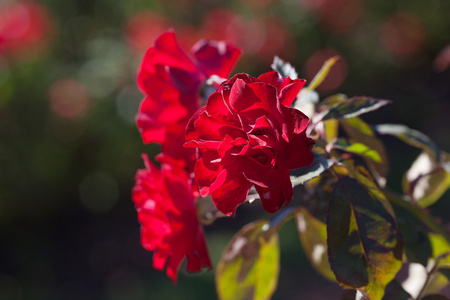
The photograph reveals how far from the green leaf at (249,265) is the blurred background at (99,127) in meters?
1.89

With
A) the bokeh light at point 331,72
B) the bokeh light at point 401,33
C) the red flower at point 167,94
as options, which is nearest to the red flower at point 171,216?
the red flower at point 167,94

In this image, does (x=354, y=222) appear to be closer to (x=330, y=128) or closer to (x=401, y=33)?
(x=330, y=128)

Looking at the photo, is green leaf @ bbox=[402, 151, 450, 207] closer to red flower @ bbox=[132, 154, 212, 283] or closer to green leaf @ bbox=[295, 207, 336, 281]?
green leaf @ bbox=[295, 207, 336, 281]

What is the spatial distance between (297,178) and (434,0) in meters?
4.66

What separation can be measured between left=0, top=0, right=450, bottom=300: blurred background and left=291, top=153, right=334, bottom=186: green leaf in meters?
2.17

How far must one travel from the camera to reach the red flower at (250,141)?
1.43 ft

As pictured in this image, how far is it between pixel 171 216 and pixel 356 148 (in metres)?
0.22

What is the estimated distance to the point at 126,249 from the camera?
10.6 feet

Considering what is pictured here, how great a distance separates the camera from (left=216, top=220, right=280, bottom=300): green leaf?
0.68 metres

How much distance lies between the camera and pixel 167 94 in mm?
610

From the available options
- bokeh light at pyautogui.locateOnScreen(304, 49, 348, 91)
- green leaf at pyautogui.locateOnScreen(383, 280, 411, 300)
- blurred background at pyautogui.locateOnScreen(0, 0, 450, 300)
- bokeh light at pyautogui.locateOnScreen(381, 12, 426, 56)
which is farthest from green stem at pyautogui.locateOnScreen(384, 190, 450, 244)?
bokeh light at pyautogui.locateOnScreen(381, 12, 426, 56)

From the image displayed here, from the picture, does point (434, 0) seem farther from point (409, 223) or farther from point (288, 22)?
point (409, 223)

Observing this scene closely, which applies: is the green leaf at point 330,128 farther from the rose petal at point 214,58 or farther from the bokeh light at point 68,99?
the bokeh light at point 68,99

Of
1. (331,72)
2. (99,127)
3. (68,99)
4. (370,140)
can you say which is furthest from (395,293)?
(331,72)
